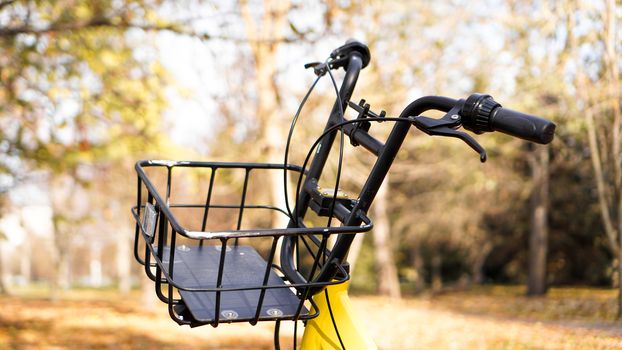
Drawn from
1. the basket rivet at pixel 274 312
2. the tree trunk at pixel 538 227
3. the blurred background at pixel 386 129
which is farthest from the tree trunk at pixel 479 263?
the basket rivet at pixel 274 312

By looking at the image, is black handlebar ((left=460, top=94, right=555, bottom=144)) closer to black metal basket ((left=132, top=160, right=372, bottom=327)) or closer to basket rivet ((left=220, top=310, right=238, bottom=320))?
black metal basket ((left=132, top=160, right=372, bottom=327))

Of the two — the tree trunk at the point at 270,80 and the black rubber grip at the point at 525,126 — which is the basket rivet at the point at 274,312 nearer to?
the black rubber grip at the point at 525,126

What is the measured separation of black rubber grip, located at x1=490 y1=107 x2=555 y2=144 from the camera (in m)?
1.48

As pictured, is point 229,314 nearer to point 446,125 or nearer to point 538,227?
point 446,125

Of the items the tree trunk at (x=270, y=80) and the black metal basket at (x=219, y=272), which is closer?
the black metal basket at (x=219, y=272)

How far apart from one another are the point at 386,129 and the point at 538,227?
27.2ft

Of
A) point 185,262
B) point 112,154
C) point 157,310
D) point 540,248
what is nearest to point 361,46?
point 185,262

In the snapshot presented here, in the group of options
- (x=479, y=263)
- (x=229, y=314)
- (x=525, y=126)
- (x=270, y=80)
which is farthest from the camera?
(x=479, y=263)

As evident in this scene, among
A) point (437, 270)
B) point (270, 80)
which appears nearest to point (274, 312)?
point (270, 80)

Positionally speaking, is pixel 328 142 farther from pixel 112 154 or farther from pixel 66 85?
pixel 66 85

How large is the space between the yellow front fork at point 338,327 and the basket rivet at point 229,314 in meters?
0.32

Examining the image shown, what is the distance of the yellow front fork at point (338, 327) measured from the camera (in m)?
2.01

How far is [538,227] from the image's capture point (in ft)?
57.2

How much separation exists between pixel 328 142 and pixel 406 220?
19.2 metres
